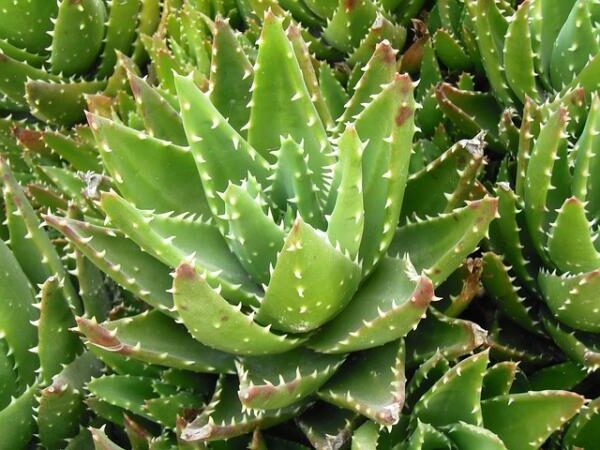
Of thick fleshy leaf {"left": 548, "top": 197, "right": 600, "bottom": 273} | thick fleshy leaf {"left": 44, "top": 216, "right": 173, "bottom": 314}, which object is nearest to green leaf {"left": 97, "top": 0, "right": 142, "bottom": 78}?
thick fleshy leaf {"left": 44, "top": 216, "right": 173, "bottom": 314}

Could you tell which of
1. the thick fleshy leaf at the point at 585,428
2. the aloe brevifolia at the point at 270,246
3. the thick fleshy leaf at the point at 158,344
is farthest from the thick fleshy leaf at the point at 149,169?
the thick fleshy leaf at the point at 585,428

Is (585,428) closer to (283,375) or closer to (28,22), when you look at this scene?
(283,375)

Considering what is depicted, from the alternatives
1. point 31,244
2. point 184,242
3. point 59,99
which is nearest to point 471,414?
point 184,242

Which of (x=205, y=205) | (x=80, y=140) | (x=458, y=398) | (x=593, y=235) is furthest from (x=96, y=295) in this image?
(x=593, y=235)

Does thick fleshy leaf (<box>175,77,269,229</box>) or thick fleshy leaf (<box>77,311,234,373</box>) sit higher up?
thick fleshy leaf (<box>175,77,269,229</box>)

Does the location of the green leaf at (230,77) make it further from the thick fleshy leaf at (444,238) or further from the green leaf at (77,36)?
the green leaf at (77,36)

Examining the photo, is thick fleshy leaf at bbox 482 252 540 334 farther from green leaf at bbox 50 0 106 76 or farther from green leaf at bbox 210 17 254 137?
green leaf at bbox 50 0 106 76

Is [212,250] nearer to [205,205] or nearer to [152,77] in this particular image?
[205,205]
